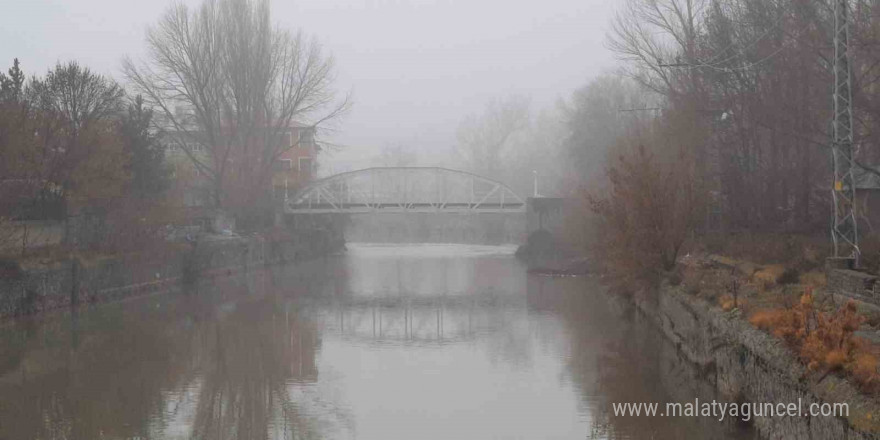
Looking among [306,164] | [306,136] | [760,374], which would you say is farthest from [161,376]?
[306,164]

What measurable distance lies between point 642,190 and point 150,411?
1301 centimetres

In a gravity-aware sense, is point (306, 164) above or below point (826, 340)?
above

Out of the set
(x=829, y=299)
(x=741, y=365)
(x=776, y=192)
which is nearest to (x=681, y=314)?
(x=829, y=299)

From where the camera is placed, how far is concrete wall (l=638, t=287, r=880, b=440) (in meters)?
7.96

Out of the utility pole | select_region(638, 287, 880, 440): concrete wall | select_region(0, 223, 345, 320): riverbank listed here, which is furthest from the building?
the utility pole

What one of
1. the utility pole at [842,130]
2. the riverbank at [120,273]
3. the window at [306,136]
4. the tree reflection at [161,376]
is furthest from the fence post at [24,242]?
the window at [306,136]

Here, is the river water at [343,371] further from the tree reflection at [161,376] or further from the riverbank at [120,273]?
the riverbank at [120,273]

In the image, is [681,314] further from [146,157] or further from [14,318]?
[146,157]

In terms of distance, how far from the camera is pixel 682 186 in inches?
939

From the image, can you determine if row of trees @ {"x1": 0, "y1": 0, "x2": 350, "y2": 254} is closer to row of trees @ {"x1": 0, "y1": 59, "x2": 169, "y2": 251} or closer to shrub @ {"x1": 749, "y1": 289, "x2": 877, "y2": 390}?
row of trees @ {"x1": 0, "y1": 59, "x2": 169, "y2": 251}

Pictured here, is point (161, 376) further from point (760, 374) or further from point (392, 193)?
point (392, 193)

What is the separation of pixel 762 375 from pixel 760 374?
11 centimetres

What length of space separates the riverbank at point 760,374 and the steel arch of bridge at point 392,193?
136 ft

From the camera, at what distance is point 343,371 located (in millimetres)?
17625
